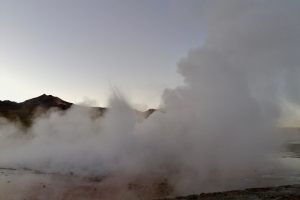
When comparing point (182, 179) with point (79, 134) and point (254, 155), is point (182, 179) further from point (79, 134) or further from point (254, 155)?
point (79, 134)

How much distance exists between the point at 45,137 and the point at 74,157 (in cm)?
1072

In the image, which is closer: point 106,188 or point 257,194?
point 257,194

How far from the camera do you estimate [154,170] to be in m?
17.2

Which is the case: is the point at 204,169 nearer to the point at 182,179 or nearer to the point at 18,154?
the point at 182,179

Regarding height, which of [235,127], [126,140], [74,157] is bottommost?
[74,157]

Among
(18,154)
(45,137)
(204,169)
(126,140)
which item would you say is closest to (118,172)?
(126,140)

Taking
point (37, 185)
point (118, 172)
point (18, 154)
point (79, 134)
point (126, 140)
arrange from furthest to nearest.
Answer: point (79, 134), point (18, 154), point (126, 140), point (118, 172), point (37, 185)

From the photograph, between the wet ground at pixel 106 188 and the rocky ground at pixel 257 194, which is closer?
the rocky ground at pixel 257 194

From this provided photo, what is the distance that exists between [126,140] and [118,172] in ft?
12.8

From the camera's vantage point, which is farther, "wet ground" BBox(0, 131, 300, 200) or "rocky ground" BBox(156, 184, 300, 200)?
"wet ground" BBox(0, 131, 300, 200)

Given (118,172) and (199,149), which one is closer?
(118,172)

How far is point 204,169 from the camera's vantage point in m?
17.3

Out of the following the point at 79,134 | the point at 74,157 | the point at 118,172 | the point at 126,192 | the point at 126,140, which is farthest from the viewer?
the point at 79,134

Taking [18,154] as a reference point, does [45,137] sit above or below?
above
